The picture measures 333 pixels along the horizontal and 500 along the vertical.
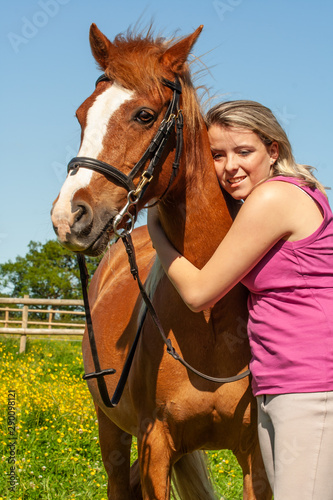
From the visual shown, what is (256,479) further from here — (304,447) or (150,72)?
(150,72)

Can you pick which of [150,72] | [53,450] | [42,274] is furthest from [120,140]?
[42,274]

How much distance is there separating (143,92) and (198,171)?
0.45m

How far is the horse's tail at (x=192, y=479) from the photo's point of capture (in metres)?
3.31

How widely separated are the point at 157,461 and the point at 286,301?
1.08 meters

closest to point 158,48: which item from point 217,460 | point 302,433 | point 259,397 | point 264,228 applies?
point 264,228

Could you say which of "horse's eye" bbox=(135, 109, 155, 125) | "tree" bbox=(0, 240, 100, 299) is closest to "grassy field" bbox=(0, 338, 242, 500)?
"horse's eye" bbox=(135, 109, 155, 125)

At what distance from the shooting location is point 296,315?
194 cm

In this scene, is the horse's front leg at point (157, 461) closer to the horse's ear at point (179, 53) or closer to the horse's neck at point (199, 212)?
the horse's neck at point (199, 212)

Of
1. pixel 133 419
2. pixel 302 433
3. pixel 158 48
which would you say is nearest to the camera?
pixel 302 433

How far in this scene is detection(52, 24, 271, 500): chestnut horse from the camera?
207cm

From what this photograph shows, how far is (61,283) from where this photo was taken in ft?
132

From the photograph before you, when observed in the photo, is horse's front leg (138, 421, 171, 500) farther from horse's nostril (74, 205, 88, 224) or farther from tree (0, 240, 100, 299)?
tree (0, 240, 100, 299)

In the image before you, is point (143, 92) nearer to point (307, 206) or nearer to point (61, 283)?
point (307, 206)

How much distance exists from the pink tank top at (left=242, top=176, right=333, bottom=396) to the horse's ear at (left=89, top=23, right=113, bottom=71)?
0.90 metres
